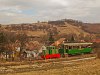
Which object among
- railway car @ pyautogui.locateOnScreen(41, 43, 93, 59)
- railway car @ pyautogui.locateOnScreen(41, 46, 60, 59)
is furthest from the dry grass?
railway car @ pyautogui.locateOnScreen(41, 43, 93, 59)

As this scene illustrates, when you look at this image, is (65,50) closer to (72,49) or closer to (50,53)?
(72,49)

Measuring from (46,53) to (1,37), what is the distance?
12490mm

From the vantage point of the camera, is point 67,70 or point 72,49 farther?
point 72,49

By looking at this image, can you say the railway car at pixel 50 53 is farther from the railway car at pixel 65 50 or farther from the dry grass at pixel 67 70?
the dry grass at pixel 67 70

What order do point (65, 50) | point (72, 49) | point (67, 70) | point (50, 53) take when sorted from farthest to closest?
point (65, 50)
point (72, 49)
point (50, 53)
point (67, 70)

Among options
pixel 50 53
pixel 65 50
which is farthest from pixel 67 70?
pixel 65 50

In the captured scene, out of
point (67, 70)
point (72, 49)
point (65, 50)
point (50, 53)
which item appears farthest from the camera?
point (65, 50)

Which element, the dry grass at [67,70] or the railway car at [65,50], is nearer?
the dry grass at [67,70]

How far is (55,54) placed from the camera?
2240 inches

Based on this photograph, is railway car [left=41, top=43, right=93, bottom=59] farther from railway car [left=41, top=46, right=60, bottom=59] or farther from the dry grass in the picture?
the dry grass

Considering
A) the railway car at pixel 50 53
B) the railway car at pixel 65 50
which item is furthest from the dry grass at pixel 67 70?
the railway car at pixel 65 50

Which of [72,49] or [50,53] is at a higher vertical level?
[72,49]

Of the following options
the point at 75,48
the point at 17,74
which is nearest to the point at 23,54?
Answer: the point at 75,48

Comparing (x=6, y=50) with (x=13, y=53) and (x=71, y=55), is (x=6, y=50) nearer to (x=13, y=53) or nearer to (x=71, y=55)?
(x=13, y=53)
